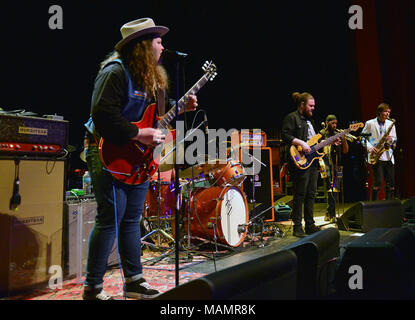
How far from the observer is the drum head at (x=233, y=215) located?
13.8 feet

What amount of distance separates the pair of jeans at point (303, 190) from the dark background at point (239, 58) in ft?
15.3

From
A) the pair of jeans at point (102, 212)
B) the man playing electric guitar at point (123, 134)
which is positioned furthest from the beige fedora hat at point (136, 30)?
the pair of jeans at point (102, 212)

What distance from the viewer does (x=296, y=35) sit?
33.3 feet

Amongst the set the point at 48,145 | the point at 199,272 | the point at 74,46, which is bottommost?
the point at 199,272

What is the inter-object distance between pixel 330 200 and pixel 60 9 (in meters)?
6.23

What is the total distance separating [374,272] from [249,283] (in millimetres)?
898

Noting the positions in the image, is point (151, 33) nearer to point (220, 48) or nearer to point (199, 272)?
point (199, 272)

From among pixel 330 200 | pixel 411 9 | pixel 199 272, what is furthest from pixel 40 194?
pixel 411 9

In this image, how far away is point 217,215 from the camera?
13.4ft

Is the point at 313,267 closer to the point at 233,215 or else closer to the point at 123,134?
the point at 123,134

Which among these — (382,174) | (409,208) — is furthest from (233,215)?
(382,174)

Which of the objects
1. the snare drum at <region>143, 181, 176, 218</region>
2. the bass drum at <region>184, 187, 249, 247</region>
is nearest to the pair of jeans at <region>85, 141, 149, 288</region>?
the bass drum at <region>184, 187, 249, 247</region>
